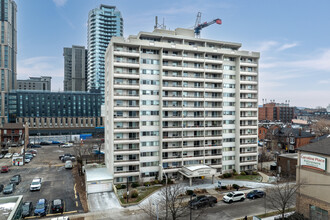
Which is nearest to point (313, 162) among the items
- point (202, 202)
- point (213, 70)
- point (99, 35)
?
point (202, 202)

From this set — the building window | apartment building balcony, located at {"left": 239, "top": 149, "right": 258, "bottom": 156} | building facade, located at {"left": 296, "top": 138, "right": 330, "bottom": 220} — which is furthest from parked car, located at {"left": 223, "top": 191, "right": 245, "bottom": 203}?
apartment building balcony, located at {"left": 239, "top": 149, "right": 258, "bottom": 156}

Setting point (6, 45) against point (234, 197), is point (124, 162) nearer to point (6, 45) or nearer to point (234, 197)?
point (234, 197)

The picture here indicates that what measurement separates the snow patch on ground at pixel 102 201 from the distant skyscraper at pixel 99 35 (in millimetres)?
128023

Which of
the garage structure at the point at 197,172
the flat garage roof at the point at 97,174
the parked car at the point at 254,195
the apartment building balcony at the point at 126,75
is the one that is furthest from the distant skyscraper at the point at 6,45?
the parked car at the point at 254,195

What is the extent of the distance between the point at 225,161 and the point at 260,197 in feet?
53.3

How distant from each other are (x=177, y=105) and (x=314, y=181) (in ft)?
101

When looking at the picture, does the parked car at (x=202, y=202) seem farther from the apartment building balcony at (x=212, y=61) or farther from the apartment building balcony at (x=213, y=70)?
the apartment building balcony at (x=212, y=61)

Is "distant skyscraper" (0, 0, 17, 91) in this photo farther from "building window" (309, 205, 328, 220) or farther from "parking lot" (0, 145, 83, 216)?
"building window" (309, 205, 328, 220)

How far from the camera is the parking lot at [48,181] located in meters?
39.6

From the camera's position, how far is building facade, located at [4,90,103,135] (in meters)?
131

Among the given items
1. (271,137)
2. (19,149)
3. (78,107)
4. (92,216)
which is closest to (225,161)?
(92,216)

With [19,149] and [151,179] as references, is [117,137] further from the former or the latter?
[19,149]

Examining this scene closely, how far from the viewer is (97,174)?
47625 mm

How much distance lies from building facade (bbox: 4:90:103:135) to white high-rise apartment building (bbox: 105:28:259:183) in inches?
3517
